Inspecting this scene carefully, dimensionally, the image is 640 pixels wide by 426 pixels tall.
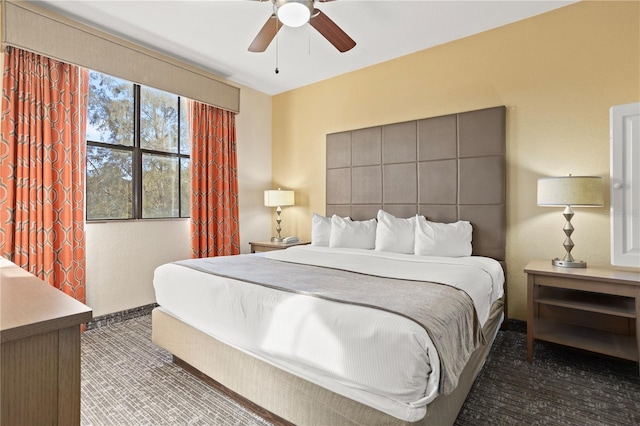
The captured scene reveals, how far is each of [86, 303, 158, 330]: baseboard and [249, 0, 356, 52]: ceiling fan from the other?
2.94 m

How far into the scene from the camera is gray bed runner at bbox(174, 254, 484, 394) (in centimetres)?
136

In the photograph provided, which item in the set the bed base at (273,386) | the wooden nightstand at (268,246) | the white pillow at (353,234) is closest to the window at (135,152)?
the wooden nightstand at (268,246)

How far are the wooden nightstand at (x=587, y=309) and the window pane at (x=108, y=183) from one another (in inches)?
154

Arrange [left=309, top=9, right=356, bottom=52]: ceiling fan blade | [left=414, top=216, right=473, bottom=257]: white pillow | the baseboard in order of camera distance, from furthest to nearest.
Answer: the baseboard, [left=414, top=216, right=473, bottom=257]: white pillow, [left=309, top=9, right=356, bottom=52]: ceiling fan blade

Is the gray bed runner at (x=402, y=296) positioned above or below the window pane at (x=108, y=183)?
below

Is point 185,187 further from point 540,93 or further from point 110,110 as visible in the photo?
point 540,93

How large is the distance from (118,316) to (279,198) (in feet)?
7.55

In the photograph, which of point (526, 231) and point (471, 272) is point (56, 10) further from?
point (526, 231)

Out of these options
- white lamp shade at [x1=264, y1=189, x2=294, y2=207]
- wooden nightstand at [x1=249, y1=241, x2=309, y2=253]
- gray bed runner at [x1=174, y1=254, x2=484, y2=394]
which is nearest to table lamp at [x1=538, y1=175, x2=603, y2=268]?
gray bed runner at [x1=174, y1=254, x2=484, y2=394]

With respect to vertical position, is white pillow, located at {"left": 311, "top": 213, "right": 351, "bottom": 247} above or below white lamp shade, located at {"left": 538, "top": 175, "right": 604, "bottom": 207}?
below

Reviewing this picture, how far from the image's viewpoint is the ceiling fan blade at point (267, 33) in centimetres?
236

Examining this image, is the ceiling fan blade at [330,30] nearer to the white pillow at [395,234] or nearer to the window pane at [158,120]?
the white pillow at [395,234]

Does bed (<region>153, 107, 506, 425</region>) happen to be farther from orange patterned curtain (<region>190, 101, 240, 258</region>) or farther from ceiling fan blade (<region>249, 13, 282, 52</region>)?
ceiling fan blade (<region>249, 13, 282, 52</region>)

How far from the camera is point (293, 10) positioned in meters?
2.07
